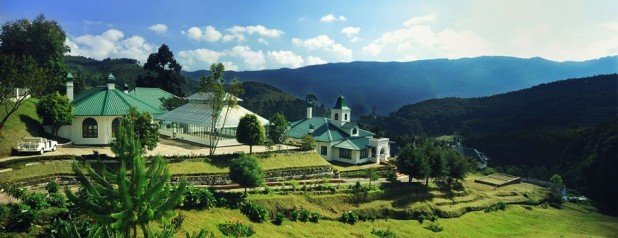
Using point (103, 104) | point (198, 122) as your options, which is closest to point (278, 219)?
point (198, 122)

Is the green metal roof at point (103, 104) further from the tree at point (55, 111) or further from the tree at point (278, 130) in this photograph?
the tree at point (278, 130)

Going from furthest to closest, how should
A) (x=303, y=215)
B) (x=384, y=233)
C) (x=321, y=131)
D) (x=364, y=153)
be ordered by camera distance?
(x=321, y=131) → (x=364, y=153) → (x=303, y=215) → (x=384, y=233)

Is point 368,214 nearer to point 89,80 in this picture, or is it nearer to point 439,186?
point 439,186

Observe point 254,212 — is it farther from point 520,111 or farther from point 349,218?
point 520,111

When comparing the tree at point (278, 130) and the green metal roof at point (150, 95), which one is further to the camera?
the green metal roof at point (150, 95)

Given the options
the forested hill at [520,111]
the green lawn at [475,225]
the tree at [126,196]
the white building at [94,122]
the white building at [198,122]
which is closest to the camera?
the tree at [126,196]

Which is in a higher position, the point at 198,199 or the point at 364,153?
the point at 364,153

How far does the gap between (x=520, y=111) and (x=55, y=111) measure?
98.2m

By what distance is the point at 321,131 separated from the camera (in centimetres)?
5012

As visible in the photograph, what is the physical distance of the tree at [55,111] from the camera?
1388 inches

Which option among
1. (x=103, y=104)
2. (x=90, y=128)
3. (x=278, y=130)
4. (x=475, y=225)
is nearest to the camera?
(x=475, y=225)

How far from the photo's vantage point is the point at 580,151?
68250 mm

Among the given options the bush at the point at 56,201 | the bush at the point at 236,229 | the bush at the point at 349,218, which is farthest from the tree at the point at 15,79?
the bush at the point at 349,218

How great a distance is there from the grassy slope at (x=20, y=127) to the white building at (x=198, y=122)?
1222 centimetres
